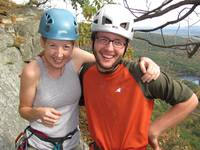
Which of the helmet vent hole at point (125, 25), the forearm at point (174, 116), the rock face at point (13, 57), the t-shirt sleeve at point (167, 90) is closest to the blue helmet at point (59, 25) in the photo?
the helmet vent hole at point (125, 25)

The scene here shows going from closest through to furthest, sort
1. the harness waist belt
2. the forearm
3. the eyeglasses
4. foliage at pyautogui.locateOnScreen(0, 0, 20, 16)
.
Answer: the forearm, the eyeglasses, the harness waist belt, foliage at pyautogui.locateOnScreen(0, 0, 20, 16)

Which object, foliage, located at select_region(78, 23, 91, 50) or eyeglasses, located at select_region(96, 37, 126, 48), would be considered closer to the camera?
eyeglasses, located at select_region(96, 37, 126, 48)

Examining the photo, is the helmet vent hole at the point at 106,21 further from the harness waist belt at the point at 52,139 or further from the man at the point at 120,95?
the harness waist belt at the point at 52,139

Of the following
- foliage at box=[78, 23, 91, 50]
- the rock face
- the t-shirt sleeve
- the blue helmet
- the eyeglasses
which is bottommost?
the rock face

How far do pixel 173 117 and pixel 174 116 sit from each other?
15mm

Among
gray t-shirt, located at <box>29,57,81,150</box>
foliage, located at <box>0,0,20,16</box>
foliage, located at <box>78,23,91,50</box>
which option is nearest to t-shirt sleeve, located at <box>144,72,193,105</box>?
gray t-shirt, located at <box>29,57,81,150</box>

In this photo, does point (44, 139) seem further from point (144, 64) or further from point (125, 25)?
point (125, 25)

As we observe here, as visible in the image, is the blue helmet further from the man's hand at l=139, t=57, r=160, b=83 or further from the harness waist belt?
the harness waist belt

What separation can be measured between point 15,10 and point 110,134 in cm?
731

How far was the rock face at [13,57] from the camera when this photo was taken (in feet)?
17.8

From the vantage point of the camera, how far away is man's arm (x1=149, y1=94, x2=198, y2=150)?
10.3 feet

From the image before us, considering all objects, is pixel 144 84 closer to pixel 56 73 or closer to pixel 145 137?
pixel 145 137

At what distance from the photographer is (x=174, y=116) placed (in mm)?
3221

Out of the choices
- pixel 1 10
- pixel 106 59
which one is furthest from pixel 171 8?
pixel 1 10
